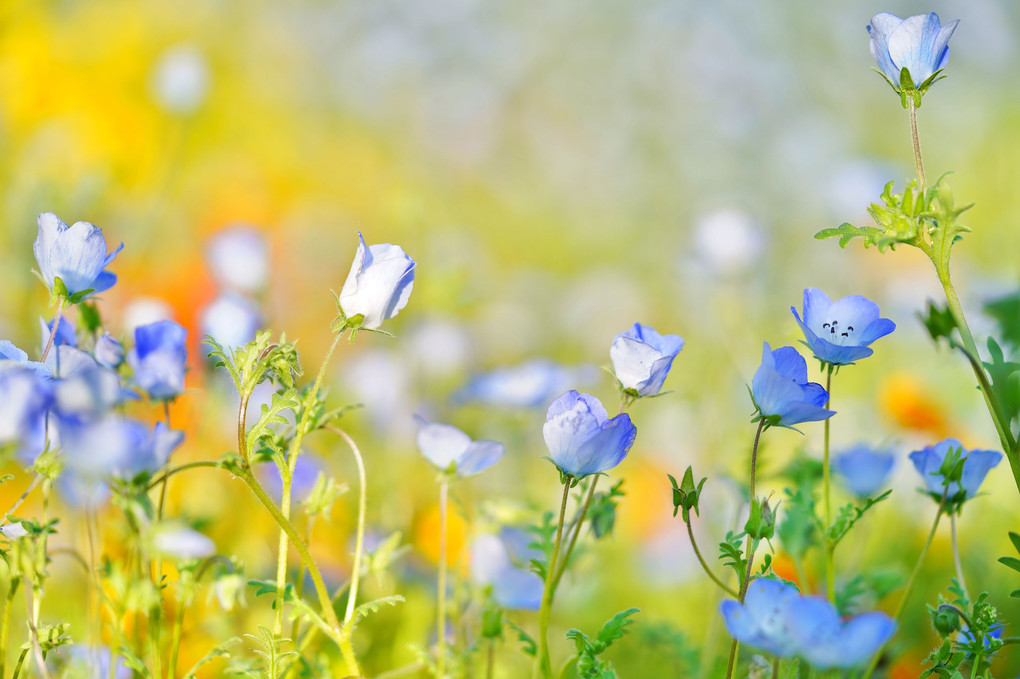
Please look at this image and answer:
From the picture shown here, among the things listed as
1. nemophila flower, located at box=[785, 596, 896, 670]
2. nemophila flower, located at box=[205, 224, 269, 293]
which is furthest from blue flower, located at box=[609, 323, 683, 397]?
nemophila flower, located at box=[205, 224, 269, 293]

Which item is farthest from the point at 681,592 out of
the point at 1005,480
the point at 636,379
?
the point at 636,379

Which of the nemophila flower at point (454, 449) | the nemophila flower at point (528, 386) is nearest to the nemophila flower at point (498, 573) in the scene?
the nemophila flower at point (454, 449)

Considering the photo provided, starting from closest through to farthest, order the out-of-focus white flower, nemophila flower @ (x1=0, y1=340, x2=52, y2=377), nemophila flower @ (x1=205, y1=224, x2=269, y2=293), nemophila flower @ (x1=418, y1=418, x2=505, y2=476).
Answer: nemophila flower @ (x1=0, y1=340, x2=52, y2=377) → nemophila flower @ (x1=418, y1=418, x2=505, y2=476) → nemophila flower @ (x1=205, y1=224, x2=269, y2=293) → the out-of-focus white flower

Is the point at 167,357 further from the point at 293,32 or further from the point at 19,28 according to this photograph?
the point at 293,32

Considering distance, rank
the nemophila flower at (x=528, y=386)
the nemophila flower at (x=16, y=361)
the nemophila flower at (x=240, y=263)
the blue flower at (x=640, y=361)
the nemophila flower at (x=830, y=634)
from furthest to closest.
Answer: the nemophila flower at (x=240, y=263) → the nemophila flower at (x=528, y=386) → the blue flower at (x=640, y=361) → the nemophila flower at (x=16, y=361) → the nemophila flower at (x=830, y=634)

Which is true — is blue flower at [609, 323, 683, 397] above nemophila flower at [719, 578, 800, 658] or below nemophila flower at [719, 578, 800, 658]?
above

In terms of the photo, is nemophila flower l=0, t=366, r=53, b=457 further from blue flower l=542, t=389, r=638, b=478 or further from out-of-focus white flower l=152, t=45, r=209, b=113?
out-of-focus white flower l=152, t=45, r=209, b=113

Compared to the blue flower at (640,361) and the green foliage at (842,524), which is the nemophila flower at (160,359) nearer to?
the blue flower at (640,361)
